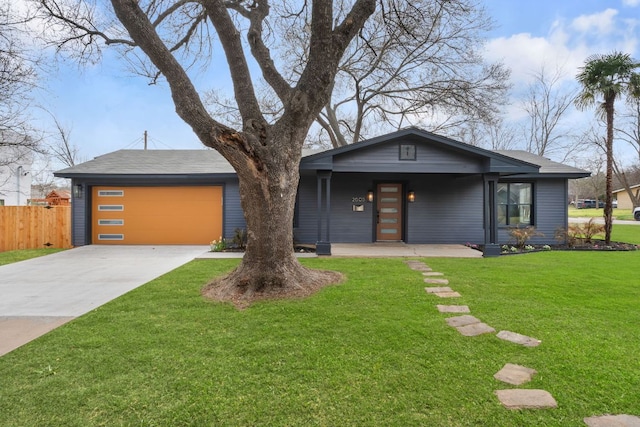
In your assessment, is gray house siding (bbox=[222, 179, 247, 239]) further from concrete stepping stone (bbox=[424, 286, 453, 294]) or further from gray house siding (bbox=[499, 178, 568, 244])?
gray house siding (bbox=[499, 178, 568, 244])

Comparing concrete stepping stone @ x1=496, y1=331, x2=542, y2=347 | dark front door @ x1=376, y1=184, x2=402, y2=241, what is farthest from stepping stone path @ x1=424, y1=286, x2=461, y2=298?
dark front door @ x1=376, y1=184, x2=402, y2=241

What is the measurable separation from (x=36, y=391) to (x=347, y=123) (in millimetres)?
17690

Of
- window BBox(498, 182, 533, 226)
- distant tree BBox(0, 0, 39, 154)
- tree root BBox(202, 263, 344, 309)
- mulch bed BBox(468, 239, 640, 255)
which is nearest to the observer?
tree root BBox(202, 263, 344, 309)

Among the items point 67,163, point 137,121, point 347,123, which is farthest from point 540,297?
point 67,163

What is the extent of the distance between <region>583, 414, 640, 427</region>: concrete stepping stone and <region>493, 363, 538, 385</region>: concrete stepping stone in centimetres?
45

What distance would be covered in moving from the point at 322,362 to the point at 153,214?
918cm

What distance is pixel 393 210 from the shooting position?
1044cm

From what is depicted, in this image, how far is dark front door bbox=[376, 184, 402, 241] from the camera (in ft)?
34.1

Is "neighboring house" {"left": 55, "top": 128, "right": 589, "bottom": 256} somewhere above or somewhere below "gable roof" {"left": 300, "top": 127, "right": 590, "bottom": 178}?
below

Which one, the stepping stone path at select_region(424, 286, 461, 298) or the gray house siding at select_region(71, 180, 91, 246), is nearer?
the stepping stone path at select_region(424, 286, 461, 298)

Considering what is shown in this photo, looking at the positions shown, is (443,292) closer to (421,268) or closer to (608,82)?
(421,268)

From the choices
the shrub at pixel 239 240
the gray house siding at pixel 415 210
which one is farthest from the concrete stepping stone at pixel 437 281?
the shrub at pixel 239 240

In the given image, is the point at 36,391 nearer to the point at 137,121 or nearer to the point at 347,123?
the point at 347,123

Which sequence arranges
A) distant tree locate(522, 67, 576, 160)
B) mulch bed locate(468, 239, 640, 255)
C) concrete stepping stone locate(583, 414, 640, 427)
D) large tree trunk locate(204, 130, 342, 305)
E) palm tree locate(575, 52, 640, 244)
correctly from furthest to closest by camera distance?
distant tree locate(522, 67, 576, 160) < palm tree locate(575, 52, 640, 244) < mulch bed locate(468, 239, 640, 255) < large tree trunk locate(204, 130, 342, 305) < concrete stepping stone locate(583, 414, 640, 427)
